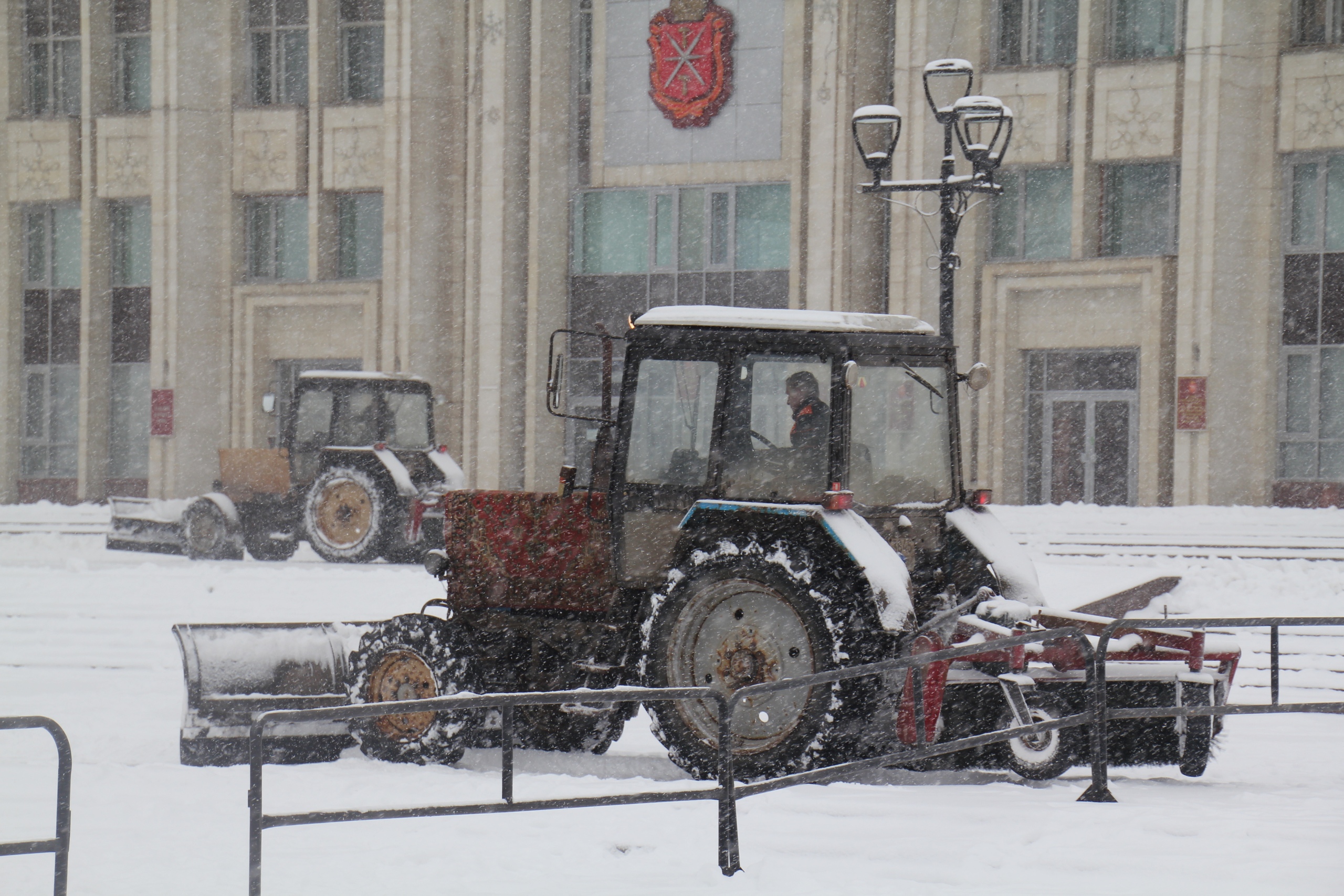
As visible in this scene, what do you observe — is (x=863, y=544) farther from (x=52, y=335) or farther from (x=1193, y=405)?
(x=52, y=335)

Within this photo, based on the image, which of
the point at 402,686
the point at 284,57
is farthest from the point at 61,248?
the point at 402,686

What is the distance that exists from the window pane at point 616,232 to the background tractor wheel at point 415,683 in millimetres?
22671

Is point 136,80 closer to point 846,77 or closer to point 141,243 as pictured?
point 141,243

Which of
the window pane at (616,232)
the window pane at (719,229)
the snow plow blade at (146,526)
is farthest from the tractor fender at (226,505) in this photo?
the window pane at (719,229)

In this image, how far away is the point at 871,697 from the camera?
24.0ft

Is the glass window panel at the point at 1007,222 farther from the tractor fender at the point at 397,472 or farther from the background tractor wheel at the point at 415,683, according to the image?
the background tractor wheel at the point at 415,683

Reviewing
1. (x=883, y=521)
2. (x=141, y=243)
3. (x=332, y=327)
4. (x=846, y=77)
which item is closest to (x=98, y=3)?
(x=141, y=243)

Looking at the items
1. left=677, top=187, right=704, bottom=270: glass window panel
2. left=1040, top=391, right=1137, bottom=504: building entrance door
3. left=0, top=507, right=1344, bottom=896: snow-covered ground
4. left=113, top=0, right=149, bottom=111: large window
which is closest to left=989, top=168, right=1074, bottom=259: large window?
left=1040, top=391, right=1137, bottom=504: building entrance door

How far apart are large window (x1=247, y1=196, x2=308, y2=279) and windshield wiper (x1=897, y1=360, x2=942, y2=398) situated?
26.6 meters

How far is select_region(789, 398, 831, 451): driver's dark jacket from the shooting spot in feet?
25.2

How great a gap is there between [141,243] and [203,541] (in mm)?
16356

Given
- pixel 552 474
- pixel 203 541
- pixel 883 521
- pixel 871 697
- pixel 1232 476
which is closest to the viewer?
pixel 871 697

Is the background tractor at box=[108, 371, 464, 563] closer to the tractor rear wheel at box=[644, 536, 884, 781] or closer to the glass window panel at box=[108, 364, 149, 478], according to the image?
the tractor rear wheel at box=[644, 536, 884, 781]

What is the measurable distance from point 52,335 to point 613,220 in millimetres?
13481
